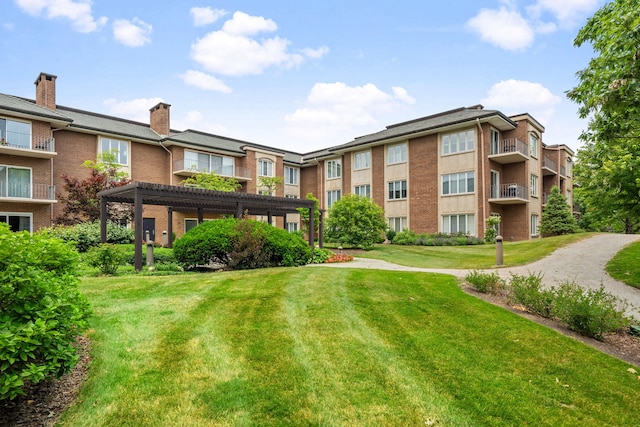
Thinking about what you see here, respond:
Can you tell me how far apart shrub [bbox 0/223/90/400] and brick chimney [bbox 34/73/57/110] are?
27.7m

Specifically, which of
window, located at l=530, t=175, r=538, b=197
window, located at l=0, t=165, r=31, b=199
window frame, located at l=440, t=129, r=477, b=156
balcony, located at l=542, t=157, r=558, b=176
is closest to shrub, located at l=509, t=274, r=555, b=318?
window frame, located at l=440, t=129, r=477, b=156

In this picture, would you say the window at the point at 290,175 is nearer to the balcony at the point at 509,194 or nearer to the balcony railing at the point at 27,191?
the balcony at the point at 509,194

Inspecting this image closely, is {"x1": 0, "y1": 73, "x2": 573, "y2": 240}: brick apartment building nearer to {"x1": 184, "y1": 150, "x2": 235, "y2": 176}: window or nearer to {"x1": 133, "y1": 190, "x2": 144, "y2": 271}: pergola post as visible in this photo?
{"x1": 184, "y1": 150, "x2": 235, "y2": 176}: window

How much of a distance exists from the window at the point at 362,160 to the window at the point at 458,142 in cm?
718

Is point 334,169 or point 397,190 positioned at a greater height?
point 334,169

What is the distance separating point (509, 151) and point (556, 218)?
27.7 feet

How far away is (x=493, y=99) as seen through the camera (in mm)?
28172

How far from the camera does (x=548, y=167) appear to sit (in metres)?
31.4

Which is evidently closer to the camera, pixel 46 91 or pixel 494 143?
pixel 46 91

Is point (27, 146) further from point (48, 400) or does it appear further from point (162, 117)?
point (48, 400)

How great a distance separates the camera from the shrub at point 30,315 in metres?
2.66

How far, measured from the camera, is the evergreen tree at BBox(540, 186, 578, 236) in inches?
1133

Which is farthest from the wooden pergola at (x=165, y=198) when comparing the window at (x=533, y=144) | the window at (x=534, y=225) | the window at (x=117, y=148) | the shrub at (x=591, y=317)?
the window at (x=534, y=225)

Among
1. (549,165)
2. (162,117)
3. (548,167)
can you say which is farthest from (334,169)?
(549,165)
